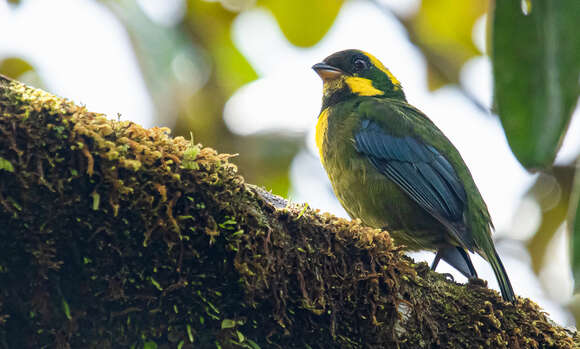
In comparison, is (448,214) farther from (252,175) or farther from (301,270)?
(252,175)

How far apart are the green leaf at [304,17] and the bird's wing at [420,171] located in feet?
2.71

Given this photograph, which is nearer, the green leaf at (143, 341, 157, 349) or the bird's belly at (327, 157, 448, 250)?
the green leaf at (143, 341, 157, 349)

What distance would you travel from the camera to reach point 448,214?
361 centimetres

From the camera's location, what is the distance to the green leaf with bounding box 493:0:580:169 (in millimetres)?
1518

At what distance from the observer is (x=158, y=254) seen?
73.3 inches

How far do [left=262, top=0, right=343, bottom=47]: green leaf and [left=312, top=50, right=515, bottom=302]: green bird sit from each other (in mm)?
587

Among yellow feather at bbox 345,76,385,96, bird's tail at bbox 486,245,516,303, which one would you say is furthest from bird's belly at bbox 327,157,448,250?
yellow feather at bbox 345,76,385,96

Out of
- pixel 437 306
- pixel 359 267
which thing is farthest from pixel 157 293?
pixel 437 306

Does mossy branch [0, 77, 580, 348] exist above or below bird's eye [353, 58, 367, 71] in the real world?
below

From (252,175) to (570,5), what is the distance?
447 cm

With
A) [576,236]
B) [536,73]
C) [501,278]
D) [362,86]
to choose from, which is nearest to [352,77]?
[362,86]

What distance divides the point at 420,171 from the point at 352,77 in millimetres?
1294

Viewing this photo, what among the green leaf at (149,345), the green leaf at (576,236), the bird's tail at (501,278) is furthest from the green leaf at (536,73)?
the bird's tail at (501,278)

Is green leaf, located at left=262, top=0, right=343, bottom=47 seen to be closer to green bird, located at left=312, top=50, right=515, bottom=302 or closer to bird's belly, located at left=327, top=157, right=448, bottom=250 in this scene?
green bird, located at left=312, top=50, right=515, bottom=302
